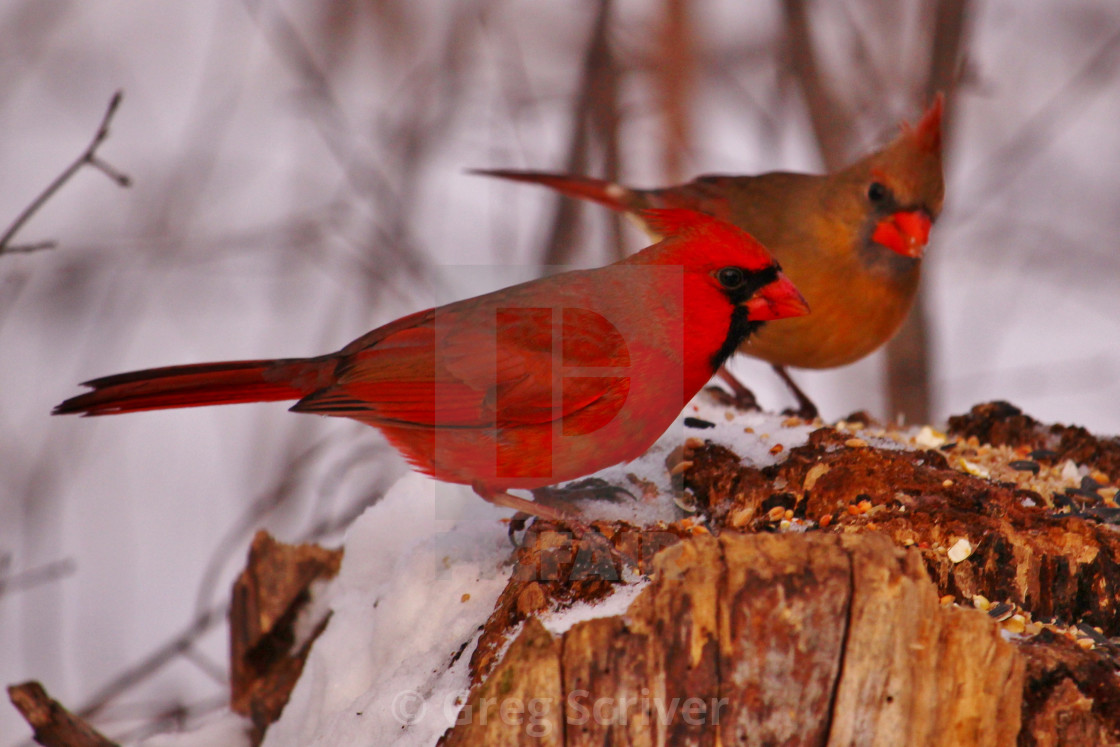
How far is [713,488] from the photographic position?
2254 millimetres

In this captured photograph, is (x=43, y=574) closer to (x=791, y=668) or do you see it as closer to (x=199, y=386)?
(x=199, y=386)

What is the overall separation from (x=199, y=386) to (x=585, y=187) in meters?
1.86

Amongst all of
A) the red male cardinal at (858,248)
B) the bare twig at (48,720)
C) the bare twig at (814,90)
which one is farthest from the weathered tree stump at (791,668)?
the bare twig at (814,90)

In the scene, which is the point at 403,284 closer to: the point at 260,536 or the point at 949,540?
the point at 260,536

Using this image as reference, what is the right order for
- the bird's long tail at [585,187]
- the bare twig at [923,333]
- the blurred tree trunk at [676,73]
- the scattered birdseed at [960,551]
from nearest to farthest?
the scattered birdseed at [960,551]
the bird's long tail at [585,187]
the bare twig at [923,333]
the blurred tree trunk at [676,73]

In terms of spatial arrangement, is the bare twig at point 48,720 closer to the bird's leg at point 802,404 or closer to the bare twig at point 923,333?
the bird's leg at point 802,404

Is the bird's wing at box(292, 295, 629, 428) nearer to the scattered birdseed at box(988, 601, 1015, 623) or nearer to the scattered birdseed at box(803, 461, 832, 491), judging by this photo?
the scattered birdseed at box(803, 461, 832, 491)

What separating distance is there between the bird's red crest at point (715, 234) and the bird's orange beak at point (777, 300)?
5 centimetres

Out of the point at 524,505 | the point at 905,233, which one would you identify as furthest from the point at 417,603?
the point at 905,233

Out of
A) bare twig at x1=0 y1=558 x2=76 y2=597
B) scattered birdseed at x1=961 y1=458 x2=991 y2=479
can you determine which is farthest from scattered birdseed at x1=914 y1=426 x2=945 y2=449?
bare twig at x1=0 y1=558 x2=76 y2=597

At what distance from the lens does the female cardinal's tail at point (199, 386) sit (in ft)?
6.93

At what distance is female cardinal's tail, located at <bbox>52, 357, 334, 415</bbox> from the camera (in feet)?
6.93

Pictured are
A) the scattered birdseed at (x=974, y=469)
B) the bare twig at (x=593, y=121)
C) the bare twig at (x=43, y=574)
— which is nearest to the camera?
the scattered birdseed at (x=974, y=469)

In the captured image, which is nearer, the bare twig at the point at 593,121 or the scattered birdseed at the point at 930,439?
the scattered birdseed at the point at 930,439
